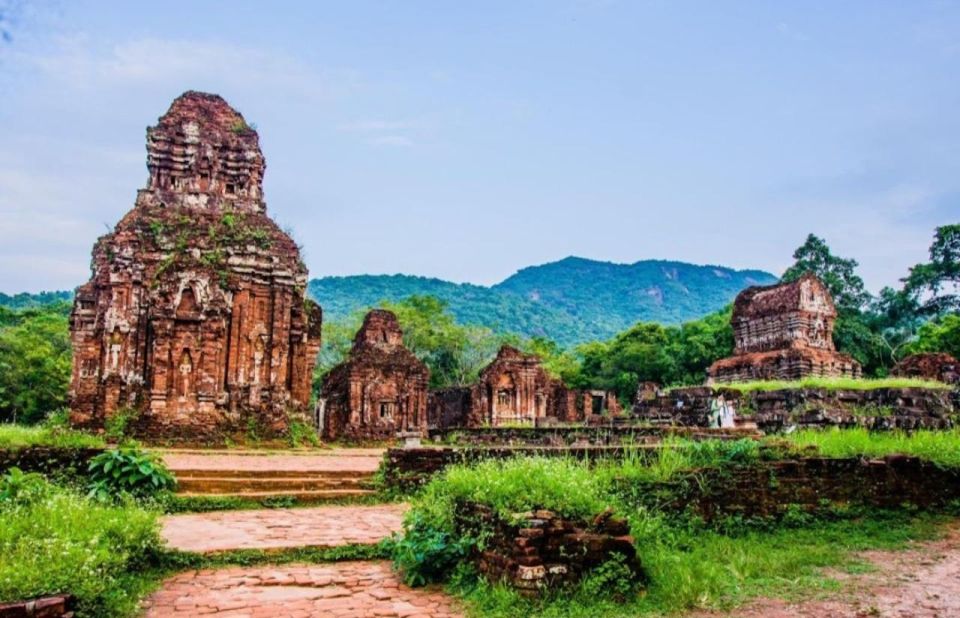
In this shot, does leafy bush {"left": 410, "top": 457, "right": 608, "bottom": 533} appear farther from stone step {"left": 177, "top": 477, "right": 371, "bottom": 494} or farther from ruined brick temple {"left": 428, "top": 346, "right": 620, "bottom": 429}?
ruined brick temple {"left": 428, "top": 346, "right": 620, "bottom": 429}

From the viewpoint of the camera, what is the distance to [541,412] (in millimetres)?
32500

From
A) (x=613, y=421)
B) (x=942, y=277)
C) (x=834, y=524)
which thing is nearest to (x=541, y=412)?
(x=613, y=421)

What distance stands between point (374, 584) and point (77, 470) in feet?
17.1

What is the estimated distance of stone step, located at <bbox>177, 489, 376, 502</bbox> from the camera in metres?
10.7

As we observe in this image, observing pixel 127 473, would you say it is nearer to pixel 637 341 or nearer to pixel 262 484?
pixel 262 484

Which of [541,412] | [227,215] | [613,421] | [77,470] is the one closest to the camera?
[77,470]

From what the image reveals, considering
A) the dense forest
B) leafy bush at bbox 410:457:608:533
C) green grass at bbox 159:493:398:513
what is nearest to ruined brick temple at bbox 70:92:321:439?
green grass at bbox 159:493:398:513

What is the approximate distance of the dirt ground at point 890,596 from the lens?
17.9ft

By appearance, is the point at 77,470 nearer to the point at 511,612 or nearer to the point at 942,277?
the point at 511,612

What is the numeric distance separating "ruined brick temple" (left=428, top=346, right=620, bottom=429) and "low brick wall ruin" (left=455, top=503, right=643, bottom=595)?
2417 centimetres

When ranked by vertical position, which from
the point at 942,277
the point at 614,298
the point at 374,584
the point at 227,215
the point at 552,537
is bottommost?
the point at 374,584

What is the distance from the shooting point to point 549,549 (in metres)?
5.98

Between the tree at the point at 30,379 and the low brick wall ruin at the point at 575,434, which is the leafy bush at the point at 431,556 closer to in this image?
the low brick wall ruin at the point at 575,434

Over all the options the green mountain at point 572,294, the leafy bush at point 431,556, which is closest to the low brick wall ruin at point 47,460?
the leafy bush at point 431,556
